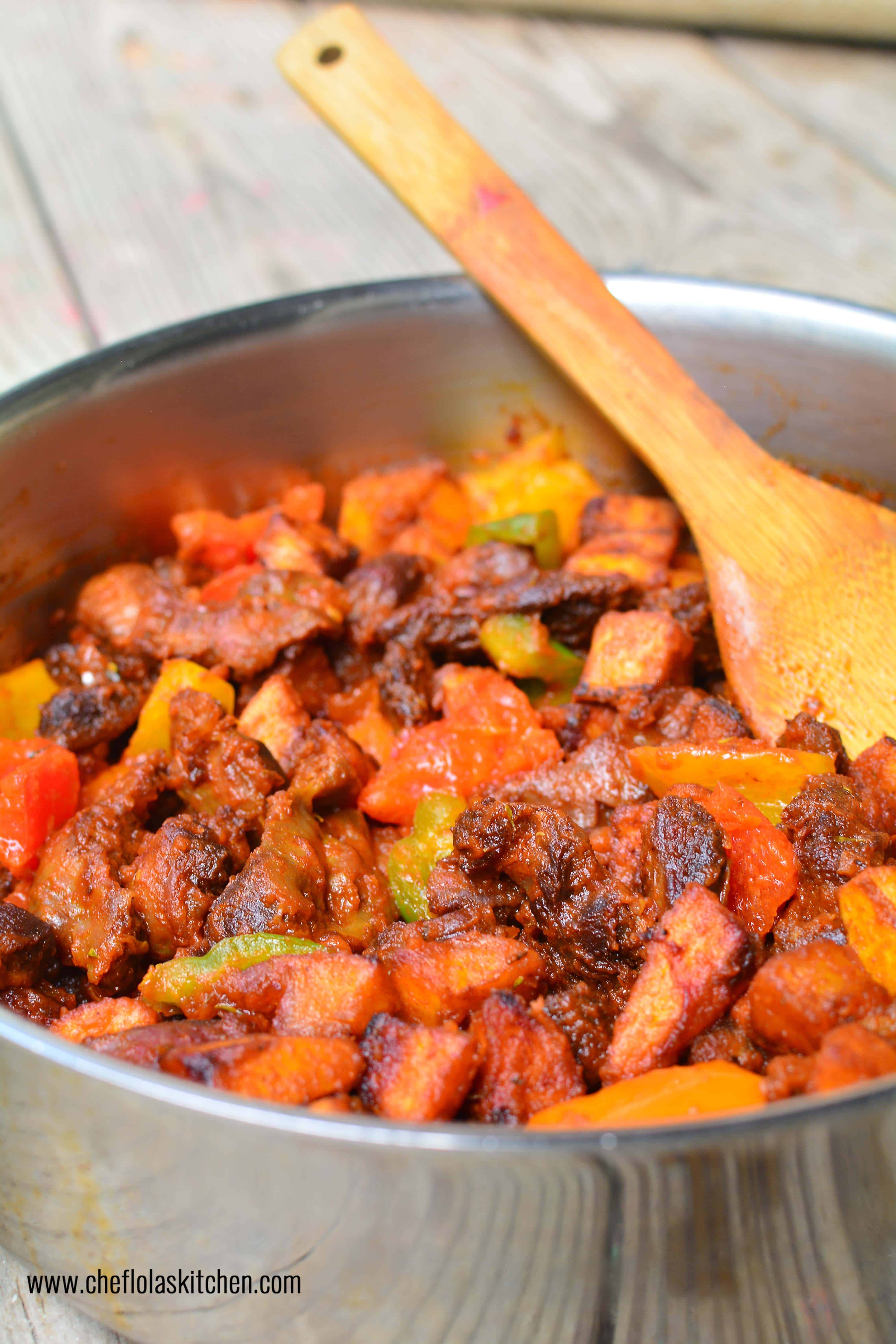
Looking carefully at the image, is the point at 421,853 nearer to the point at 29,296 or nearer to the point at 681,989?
the point at 681,989

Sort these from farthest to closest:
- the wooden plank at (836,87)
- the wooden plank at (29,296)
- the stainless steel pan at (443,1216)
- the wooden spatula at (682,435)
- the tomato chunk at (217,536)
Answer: the wooden plank at (836,87)
the wooden plank at (29,296)
the tomato chunk at (217,536)
the wooden spatula at (682,435)
the stainless steel pan at (443,1216)

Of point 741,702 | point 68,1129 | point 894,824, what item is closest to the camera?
point 68,1129

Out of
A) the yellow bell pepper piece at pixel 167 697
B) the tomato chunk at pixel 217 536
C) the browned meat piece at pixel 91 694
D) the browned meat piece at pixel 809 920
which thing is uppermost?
→ the tomato chunk at pixel 217 536

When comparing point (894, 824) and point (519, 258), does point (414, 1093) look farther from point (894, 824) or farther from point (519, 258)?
point (519, 258)

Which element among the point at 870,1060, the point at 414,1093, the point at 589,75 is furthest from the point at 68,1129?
the point at 589,75

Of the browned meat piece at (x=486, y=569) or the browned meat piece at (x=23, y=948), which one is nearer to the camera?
the browned meat piece at (x=23, y=948)

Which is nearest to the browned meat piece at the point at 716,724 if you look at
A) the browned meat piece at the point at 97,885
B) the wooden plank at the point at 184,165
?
the browned meat piece at the point at 97,885

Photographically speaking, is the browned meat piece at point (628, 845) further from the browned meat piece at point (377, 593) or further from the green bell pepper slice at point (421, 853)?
the browned meat piece at point (377, 593)
